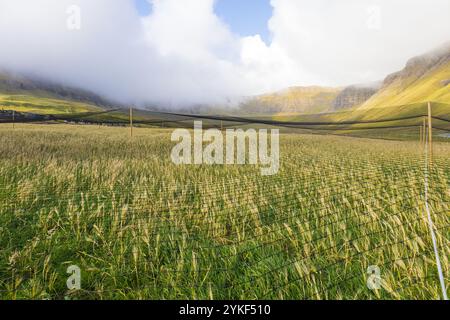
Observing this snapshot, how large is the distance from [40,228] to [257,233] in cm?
285

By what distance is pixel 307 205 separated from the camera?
4.20 metres

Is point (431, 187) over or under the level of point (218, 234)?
over

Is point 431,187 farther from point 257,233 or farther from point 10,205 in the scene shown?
point 10,205

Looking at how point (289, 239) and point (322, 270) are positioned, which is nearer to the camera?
point (322, 270)

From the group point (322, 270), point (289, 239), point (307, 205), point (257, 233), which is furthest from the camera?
point (307, 205)

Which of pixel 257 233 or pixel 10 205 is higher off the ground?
pixel 10 205

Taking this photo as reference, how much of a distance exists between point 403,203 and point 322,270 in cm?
262
